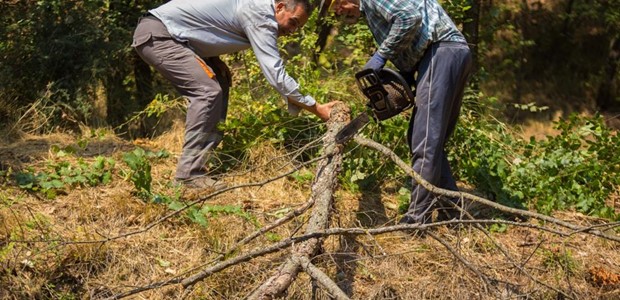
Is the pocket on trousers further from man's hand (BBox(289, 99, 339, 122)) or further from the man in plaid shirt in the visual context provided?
the man in plaid shirt

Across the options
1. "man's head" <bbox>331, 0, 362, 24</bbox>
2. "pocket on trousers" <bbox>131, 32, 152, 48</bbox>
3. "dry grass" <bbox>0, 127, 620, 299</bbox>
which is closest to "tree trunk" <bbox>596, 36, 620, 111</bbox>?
"dry grass" <bbox>0, 127, 620, 299</bbox>

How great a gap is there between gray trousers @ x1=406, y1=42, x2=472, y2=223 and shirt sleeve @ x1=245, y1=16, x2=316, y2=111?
708 millimetres

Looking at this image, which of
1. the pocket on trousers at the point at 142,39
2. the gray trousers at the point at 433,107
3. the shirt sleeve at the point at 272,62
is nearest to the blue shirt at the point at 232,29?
the shirt sleeve at the point at 272,62

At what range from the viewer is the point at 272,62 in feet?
16.9

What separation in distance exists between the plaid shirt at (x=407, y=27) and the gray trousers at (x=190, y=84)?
1166 millimetres

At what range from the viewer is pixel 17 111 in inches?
284

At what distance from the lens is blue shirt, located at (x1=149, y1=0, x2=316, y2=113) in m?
5.17

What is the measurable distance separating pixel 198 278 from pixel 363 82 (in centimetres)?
148

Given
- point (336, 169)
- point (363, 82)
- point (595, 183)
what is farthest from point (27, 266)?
point (595, 183)

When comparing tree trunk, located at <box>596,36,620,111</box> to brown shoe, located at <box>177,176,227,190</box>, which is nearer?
brown shoe, located at <box>177,176,227,190</box>

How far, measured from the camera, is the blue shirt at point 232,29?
5.17 metres

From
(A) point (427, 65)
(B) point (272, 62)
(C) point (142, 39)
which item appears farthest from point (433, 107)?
(C) point (142, 39)

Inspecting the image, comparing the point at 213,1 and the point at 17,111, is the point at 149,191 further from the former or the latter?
the point at 17,111

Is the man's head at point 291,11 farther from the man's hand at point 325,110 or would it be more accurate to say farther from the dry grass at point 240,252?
the dry grass at point 240,252
